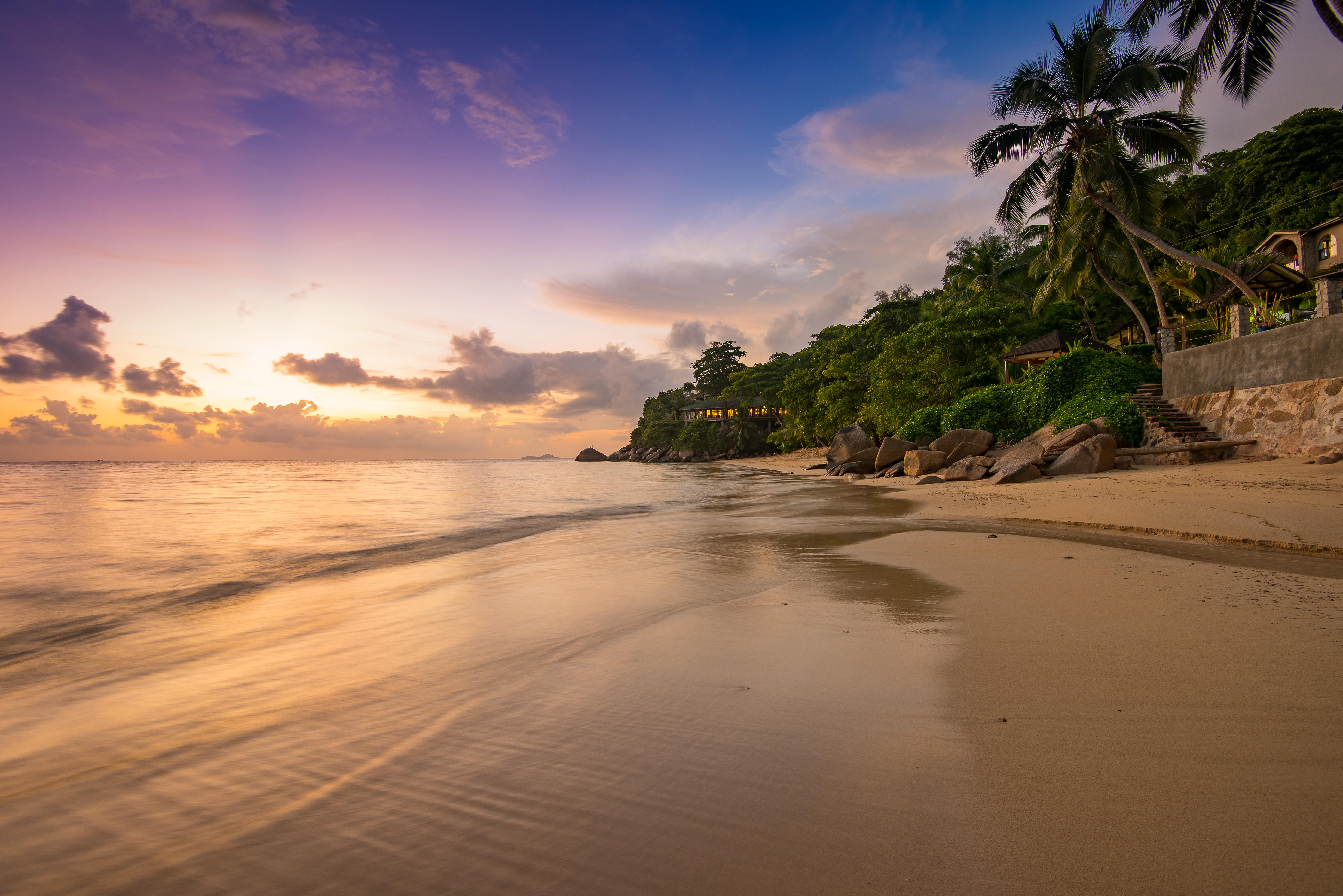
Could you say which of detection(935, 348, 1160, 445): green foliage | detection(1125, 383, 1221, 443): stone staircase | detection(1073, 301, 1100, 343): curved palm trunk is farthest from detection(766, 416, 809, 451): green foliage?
detection(1125, 383, 1221, 443): stone staircase

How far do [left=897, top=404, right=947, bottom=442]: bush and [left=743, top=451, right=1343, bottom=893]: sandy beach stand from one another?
673 inches

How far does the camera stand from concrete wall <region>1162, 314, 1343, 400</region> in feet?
39.3

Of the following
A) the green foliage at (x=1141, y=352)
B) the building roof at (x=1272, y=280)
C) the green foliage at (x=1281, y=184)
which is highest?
the green foliage at (x=1281, y=184)

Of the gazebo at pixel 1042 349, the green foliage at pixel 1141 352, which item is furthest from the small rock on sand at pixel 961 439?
the green foliage at pixel 1141 352

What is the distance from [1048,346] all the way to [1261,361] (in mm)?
10257

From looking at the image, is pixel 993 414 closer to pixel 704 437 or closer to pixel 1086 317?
pixel 1086 317

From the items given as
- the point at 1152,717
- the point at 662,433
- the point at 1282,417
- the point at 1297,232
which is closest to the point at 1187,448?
the point at 1282,417

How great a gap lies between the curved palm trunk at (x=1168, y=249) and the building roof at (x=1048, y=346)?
4512 mm

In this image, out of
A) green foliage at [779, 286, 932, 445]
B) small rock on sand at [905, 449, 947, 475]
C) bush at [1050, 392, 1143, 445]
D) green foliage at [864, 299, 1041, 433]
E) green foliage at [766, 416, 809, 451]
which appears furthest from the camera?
green foliage at [766, 416, 809, 451]

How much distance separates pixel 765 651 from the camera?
3.89 m

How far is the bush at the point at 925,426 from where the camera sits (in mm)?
23547

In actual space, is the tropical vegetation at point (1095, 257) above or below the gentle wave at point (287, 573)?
above

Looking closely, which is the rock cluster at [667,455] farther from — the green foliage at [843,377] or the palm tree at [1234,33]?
the palm tree at [1234,33]

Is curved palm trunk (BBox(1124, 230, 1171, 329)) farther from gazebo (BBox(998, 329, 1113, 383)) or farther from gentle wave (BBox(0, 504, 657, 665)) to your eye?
gentle wave (BBox(0, 504, 657, 665))
